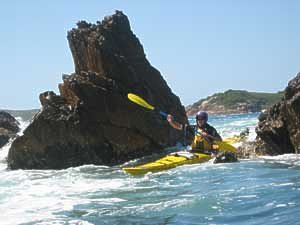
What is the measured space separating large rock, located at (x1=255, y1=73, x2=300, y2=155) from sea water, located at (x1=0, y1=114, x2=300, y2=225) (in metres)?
0.75

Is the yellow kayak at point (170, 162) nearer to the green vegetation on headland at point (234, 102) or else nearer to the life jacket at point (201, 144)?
the life jacket at point (201, 144)

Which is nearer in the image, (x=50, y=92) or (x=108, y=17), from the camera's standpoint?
(x=50, y=92)

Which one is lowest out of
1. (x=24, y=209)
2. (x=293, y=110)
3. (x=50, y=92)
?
(x=24, y=209)

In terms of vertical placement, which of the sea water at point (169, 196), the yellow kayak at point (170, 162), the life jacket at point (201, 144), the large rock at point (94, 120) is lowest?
the sea water at point (169, 196)

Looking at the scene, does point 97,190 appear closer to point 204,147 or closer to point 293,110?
point 204,147

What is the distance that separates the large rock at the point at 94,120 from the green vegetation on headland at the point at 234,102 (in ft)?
355

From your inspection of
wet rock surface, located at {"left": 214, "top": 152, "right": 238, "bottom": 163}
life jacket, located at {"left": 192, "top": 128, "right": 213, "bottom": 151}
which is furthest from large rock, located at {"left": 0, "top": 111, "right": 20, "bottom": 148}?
wet rock surface, located at {"left": 214, "top": 152, "right": 238, "bottom": 163}

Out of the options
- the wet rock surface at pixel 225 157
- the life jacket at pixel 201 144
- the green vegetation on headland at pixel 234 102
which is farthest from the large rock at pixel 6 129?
the green vegetation on headland at pixel 234 102

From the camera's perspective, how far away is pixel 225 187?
43.9 feet

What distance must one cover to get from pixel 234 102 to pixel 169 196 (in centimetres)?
13314

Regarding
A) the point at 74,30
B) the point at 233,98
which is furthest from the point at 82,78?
the point at 233,98

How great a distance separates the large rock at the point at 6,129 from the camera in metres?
37.5

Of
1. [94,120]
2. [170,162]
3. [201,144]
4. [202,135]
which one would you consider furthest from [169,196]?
[94,120]

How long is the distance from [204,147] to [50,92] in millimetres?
9113
